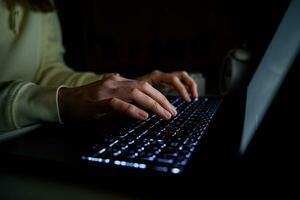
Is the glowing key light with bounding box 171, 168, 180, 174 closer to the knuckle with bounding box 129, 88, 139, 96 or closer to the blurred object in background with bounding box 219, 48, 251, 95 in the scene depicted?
the knuckle with bounding box 129, 88, 139, 96

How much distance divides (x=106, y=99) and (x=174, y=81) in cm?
26

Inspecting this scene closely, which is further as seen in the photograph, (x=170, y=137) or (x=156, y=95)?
(x=156, y=95)

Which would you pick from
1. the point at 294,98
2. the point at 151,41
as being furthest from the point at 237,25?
the point at 294,98

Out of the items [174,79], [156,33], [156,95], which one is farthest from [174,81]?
[156,33]

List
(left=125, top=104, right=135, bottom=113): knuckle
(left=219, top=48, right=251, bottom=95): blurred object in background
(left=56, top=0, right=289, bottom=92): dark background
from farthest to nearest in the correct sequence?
(left=56, top=0, right=289, bottom=92): dark background
(left=219, top=48, right=251, bottom=95): blurred object in background
(left=125, top=104, right=135, bottom=113): knuckle

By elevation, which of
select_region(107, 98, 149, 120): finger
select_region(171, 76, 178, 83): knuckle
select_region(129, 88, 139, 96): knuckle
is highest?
select_region(129, 88, 139, 96): knuckle

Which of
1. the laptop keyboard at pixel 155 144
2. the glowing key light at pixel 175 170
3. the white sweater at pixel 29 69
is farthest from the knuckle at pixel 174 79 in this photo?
the glowing key light at pixel 175 170

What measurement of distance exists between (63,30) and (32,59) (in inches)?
18.9

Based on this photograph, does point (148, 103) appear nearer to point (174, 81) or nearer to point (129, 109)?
point (129, 109)

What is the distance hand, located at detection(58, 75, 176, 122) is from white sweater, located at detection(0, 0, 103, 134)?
0.02 m

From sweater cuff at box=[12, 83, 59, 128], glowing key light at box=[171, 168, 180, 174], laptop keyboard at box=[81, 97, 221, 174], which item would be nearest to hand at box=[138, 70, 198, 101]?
laptop keyboard at box=[81, 97, 221, 174]

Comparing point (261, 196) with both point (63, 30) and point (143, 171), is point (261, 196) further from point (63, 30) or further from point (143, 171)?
point (63, 30)

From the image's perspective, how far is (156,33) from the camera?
56.1 inches

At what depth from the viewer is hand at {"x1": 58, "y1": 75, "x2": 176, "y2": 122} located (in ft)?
1.76
